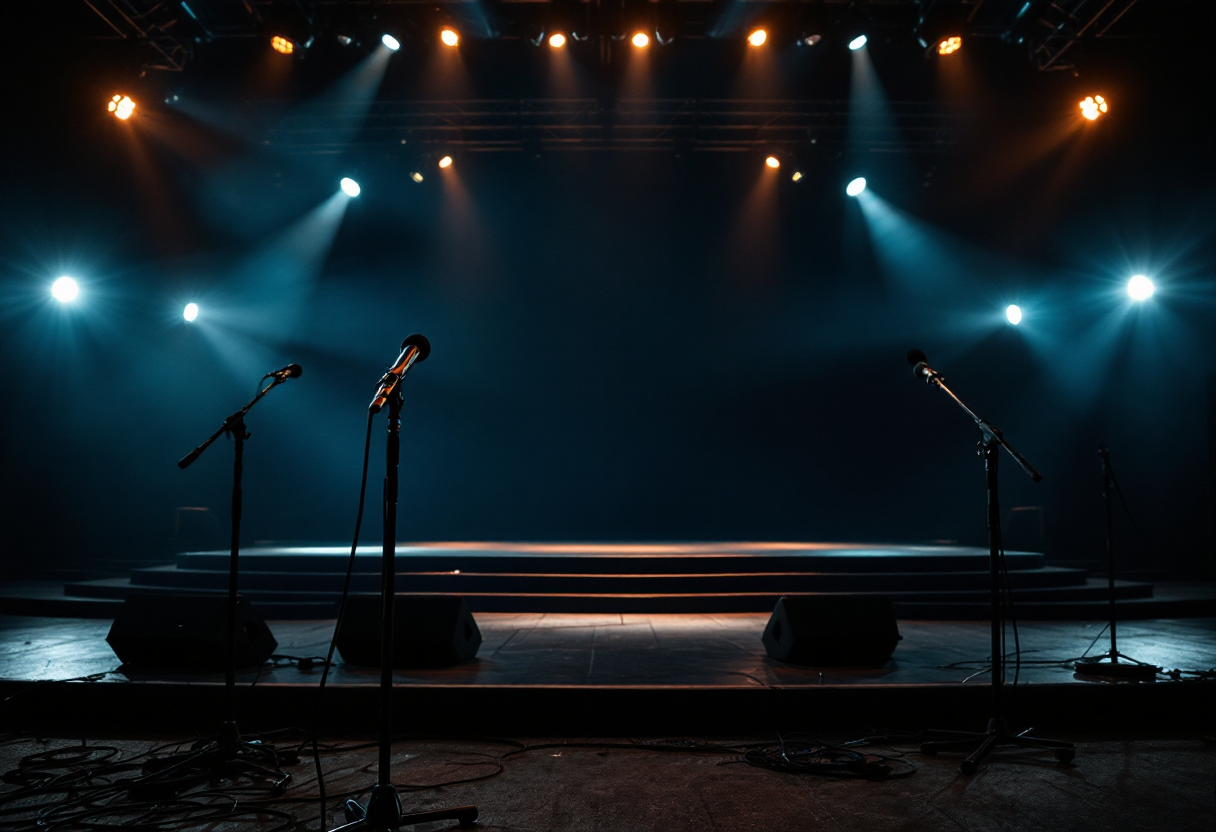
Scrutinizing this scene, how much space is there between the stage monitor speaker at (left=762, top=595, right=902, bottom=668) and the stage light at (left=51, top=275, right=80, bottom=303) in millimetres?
9473

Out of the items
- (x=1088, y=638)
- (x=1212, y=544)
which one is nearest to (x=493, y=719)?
(x=1088, y=638)

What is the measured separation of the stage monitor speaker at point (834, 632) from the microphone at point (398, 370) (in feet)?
8.33

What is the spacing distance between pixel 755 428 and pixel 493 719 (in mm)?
7694

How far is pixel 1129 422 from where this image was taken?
995cm

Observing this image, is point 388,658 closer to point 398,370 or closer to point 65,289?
point 398,370

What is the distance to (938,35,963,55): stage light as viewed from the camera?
6.40 meters

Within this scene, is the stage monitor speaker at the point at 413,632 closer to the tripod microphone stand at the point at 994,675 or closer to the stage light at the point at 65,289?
the tripod microphone stand at the point at 994,675

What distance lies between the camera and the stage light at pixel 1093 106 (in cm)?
761

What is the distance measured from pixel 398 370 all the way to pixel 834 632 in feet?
9.18

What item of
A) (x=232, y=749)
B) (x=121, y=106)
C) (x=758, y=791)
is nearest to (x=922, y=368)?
(x=758, y=791)

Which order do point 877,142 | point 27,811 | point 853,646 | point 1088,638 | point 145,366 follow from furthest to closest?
point 145,366, point 877,142, point 1088,638, point 853,646, point 27,811

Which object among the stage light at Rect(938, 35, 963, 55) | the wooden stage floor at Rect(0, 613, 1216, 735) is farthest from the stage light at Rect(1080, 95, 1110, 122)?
the wooden stage floor at Rect(0, 613, 1216, 735)

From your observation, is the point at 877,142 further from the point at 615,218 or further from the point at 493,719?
the point at 493,719

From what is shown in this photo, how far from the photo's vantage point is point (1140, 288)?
966cm
